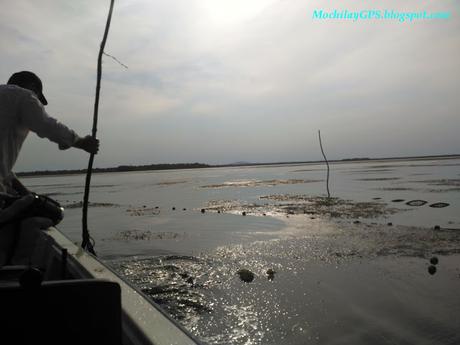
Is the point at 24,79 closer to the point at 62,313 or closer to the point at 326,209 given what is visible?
the point at 62,313

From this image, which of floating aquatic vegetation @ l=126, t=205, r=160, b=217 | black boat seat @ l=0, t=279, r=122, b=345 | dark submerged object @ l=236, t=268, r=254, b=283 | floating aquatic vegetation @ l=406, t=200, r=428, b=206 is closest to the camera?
black boat seat @ l=0, t=279, r=122, b=345

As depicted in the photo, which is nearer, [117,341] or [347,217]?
[117,341]

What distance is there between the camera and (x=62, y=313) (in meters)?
1.81

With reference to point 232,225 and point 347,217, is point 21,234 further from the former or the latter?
point 347,217

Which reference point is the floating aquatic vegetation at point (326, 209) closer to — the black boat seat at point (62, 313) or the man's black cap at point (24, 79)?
the man's black cap at point (24, 79)

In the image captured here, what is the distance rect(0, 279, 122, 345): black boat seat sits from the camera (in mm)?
1736

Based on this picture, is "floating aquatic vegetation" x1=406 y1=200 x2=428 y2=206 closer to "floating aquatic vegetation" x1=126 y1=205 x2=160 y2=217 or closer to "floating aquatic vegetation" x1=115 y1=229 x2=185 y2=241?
"floating aquatic vegetation" x1=115 y1=229 x2=185 y2=241

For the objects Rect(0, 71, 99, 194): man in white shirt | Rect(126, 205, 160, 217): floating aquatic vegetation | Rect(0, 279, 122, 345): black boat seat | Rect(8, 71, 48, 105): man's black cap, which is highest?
Rect(8, 71, 48, 105): man's black cap

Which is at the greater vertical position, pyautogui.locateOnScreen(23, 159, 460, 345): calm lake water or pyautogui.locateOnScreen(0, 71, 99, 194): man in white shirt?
pyautogui.locateOnScreen(0, 71, 99, 194): man in white shirt

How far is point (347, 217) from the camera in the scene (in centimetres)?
1382

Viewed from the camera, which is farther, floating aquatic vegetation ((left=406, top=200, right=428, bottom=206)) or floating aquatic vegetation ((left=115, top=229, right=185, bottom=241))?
floating aquatic vegetation ((left=406, top=200, right=428, bottom=206))

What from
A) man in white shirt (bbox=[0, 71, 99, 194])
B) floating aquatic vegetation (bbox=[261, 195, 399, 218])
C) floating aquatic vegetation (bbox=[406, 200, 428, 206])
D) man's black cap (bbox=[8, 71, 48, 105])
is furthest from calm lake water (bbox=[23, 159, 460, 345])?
man's black cap (bbox=[8, 71, 48, 105])

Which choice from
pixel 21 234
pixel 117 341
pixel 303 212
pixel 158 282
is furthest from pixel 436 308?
pixel 303 212

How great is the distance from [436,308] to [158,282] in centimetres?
431
